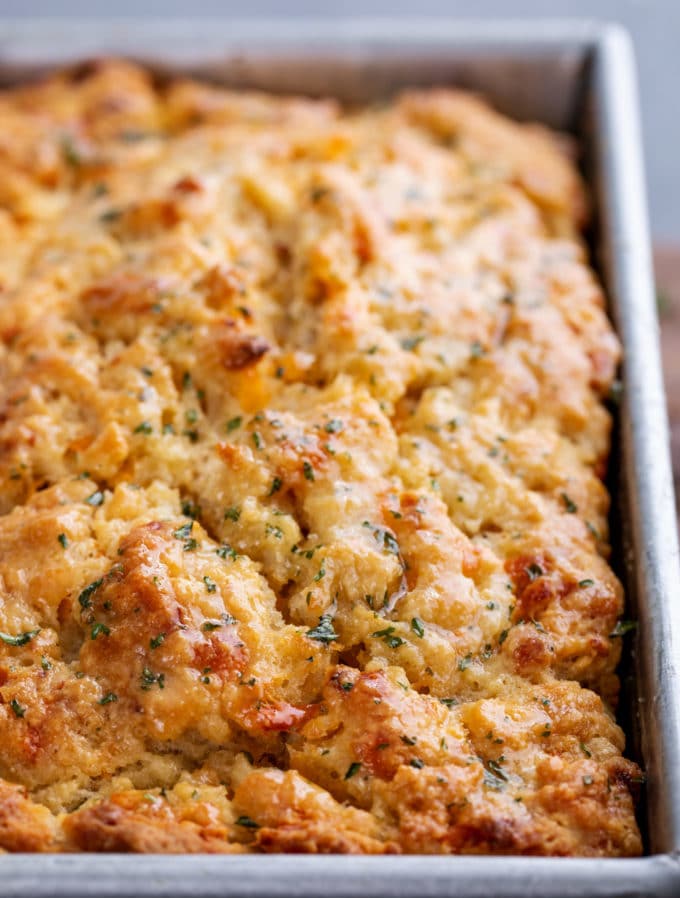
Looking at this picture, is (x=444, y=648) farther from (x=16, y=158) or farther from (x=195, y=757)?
(x=16, y=158)

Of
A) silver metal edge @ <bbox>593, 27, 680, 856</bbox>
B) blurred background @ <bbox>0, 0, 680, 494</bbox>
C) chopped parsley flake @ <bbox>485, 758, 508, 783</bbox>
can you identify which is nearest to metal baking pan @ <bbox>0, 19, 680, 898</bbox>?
silver metal edge @ <bbox>593, 27, 680, 856</bbox>

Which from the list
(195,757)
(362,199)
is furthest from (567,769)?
(362,199)

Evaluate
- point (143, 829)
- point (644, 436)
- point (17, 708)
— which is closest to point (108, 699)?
point (17, 708)

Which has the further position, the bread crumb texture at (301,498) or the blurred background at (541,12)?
the blurred background at (541,12)

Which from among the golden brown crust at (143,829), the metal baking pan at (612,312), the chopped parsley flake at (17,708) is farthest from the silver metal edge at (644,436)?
the chopped parsley flake at (17,708)

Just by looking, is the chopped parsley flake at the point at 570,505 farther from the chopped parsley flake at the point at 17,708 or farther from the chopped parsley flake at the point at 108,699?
the chopped parsley flake at the point at 17,708

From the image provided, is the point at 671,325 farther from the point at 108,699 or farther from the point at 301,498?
the point at 108,699
